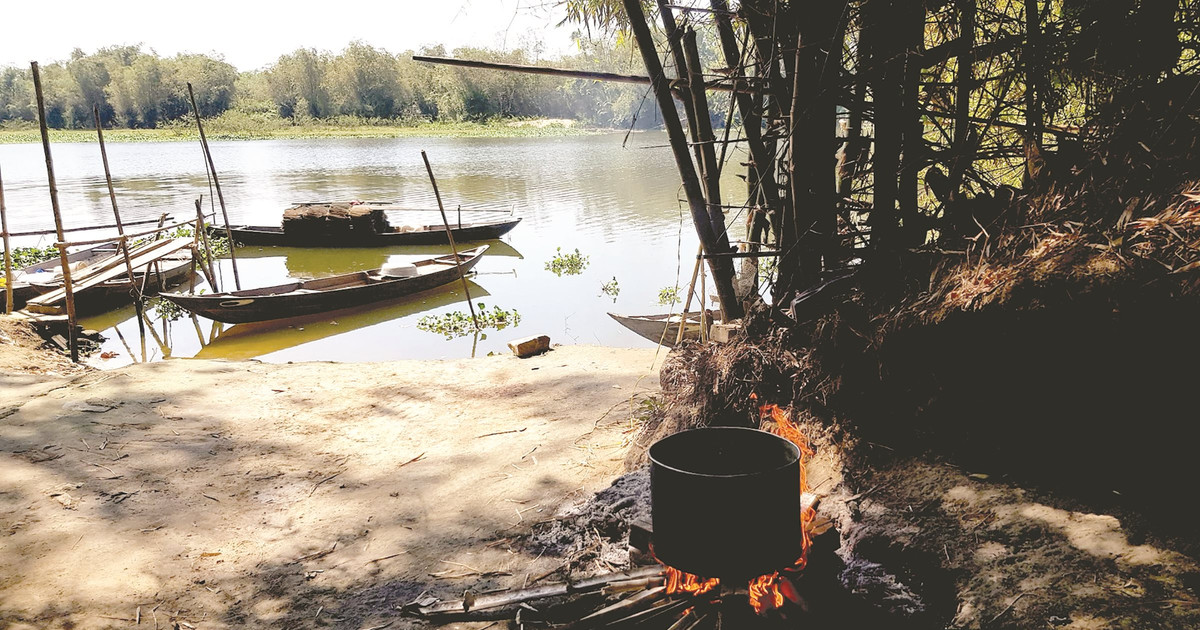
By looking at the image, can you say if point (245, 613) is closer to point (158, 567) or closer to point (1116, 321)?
point (158, 567)

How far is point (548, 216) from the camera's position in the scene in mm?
22219

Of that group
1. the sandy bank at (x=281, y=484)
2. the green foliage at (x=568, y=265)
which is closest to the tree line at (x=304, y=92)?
the green foliage at (x=568, y=265)

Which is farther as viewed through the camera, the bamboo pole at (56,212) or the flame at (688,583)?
the bamboo pole at (56,212)

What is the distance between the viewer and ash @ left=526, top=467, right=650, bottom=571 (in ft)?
10.2

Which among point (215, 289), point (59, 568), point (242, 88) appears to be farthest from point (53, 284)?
point (242, 88)

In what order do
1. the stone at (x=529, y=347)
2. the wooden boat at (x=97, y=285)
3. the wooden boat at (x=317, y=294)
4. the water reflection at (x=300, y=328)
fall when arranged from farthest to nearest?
the wooden boat at (x=97, y=285)
the water reflection at (x=300, y=328)
the wooden boat at (x=317, y=294)
the stone at (x=529, y=347)

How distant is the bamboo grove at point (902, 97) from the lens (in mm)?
3037

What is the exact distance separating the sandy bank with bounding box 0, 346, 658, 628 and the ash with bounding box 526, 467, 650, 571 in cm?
13

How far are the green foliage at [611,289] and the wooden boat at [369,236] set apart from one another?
18.5 ft

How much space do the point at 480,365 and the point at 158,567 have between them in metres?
4.27

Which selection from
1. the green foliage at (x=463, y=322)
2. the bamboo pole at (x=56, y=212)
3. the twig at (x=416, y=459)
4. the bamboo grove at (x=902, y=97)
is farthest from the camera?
the green foliage at (x=463, y=322)

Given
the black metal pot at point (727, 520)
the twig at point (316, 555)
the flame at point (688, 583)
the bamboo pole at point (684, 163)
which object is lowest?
the twig at point (316, 555)

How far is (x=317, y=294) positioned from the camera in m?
11.7

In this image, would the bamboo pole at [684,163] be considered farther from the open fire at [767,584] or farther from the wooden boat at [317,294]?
the wooden boat at [317,294]
